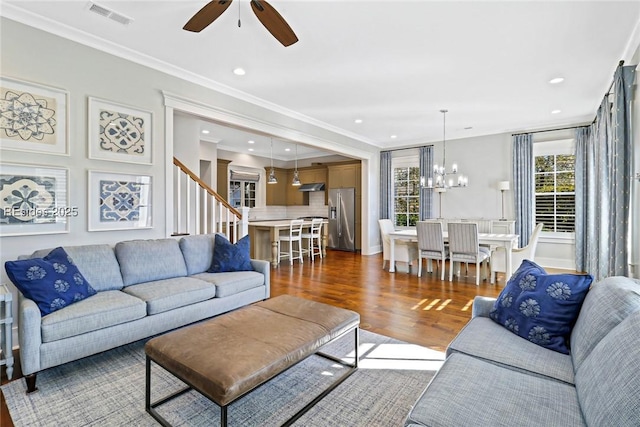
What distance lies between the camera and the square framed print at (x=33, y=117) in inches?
107

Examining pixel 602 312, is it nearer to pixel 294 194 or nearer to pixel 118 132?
pixel 118 132

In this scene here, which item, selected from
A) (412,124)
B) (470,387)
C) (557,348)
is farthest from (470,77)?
(470,387)

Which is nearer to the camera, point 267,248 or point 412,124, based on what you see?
point 412,124

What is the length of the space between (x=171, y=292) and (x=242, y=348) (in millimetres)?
1414

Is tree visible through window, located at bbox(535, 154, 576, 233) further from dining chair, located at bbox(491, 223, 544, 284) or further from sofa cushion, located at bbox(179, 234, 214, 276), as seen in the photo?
sofa cushion, located at bbox(179, 234, 214, 276)

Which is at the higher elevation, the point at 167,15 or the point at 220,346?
the point at 167,15

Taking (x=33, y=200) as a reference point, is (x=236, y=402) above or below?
below

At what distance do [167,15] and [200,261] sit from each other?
2468mm

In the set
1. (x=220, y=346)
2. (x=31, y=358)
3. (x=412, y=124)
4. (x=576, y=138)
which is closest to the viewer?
(x=220, y=346)

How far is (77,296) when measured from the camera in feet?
8.20

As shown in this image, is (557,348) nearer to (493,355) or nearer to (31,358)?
(493,355)

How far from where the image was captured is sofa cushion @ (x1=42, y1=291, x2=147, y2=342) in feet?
7.16

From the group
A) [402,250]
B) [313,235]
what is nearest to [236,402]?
[402,250]

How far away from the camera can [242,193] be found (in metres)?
9.30
